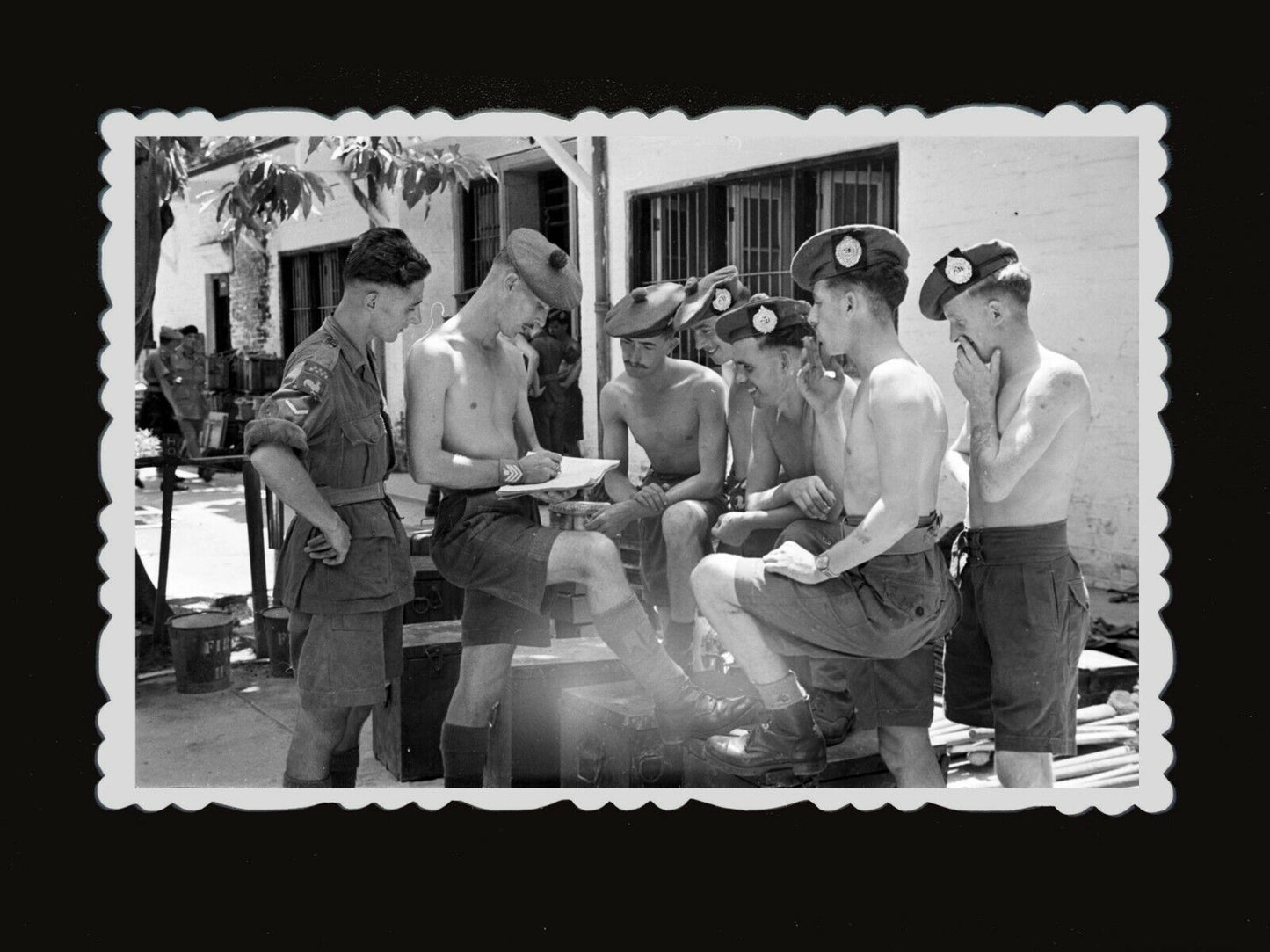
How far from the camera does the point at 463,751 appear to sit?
185 inches

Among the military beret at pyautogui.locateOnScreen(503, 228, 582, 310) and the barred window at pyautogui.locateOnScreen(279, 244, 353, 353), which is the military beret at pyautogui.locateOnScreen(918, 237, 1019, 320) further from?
the barred window at pyautogui.locateOnScreen(279, 244, 353, 353)

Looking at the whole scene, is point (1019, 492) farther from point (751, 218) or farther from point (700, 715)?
point (751, 218)

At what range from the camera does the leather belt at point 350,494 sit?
14.0 ft

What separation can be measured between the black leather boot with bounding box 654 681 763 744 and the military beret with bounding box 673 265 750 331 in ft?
4.96

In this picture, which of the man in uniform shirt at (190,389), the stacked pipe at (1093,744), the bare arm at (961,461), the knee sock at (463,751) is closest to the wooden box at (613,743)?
the knee sock at (463,751)

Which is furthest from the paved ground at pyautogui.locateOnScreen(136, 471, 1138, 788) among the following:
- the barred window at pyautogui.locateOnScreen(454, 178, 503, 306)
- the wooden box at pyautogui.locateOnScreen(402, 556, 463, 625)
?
the barred window at pyautogui.locateOnScreen(454, 178, 503, 306)

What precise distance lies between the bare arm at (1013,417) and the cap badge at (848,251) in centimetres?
44

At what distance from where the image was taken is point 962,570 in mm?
4145

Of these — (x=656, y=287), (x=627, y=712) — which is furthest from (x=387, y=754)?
(x=656, y=287)

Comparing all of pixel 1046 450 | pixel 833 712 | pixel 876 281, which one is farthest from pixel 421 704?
pixel 1046 450

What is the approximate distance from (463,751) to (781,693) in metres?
1.33

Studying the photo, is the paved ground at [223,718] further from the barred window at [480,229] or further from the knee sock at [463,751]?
the barred window at [480,229]

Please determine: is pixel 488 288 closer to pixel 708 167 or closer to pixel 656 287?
pixel 656 287

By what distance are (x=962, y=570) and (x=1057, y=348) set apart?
3.88 feet
